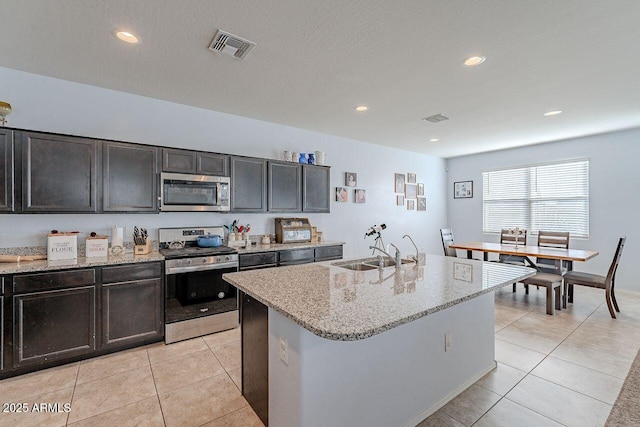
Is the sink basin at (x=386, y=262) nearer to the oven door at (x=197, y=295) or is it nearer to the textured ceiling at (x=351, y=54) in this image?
the oven door at (x=197, y=295)

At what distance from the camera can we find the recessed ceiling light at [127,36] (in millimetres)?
2197

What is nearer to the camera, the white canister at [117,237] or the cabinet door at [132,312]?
the cabinet door at [132,312]

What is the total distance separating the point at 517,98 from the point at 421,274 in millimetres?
2671

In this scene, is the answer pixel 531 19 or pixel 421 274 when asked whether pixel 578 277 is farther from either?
pixel 531 19

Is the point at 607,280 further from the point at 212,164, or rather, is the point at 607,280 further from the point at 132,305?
the point at 132,305

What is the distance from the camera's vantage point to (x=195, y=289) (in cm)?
317

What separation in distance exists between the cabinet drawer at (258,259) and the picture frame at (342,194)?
1.93 metres

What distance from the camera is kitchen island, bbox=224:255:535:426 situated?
4.66 feet

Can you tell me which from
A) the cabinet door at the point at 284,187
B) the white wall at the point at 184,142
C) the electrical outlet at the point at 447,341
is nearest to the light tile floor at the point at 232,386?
the electrical outlet at the point at 447,341

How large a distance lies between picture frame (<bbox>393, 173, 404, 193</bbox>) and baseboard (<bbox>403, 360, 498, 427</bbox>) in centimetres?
415

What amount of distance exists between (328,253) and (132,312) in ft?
8.15

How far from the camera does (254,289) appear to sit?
1.77 metres

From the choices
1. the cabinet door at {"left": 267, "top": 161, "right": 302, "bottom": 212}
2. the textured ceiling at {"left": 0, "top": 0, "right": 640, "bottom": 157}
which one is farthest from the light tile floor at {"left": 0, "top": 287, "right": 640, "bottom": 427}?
the textured ceiling at {"left": 0, "top": 0, "right": 640, "bottom": 157}

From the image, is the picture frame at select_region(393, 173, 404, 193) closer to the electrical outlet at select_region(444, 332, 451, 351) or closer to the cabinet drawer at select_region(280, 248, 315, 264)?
the cabinet drawer at select_region(280, 248, 315, 264)
